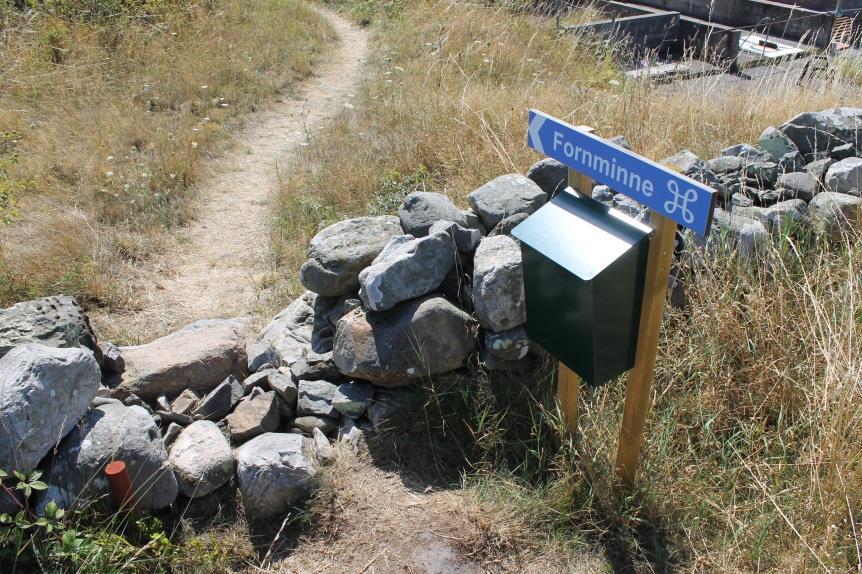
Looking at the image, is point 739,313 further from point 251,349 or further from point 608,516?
point 251,349

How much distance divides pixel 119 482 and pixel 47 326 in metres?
1.05

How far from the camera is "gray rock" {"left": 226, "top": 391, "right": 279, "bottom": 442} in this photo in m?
3.44

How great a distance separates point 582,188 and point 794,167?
2349 mm

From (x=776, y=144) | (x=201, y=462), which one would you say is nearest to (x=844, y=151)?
(x=776, y=144)

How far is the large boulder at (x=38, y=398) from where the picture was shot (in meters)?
2.80

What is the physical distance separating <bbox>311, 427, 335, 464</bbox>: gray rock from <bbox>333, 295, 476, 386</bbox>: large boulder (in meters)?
0.34

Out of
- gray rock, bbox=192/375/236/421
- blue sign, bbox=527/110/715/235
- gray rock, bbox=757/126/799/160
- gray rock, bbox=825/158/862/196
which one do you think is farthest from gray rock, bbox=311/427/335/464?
gray rock, bbox=757/126/799/160

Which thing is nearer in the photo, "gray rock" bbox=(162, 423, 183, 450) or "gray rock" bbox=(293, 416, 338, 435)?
"gray rock" bbox=(162, 423, 183, 450)

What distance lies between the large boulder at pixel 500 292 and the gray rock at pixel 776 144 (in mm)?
2240

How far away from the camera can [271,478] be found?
3.08m

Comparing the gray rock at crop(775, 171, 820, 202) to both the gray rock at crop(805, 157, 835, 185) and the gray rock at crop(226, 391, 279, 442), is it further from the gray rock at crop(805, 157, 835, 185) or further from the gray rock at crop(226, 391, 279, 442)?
the gray rock at crop(226, 391, 279, 442)

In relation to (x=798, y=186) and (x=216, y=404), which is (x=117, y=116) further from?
(x=798, y=186)

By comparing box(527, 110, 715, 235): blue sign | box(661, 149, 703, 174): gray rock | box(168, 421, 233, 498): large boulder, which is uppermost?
box(527, 110, 715, 235): blue sign

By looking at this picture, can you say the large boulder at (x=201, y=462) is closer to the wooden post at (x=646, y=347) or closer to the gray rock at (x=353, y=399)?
the gray rock at (x=353, y=399)
